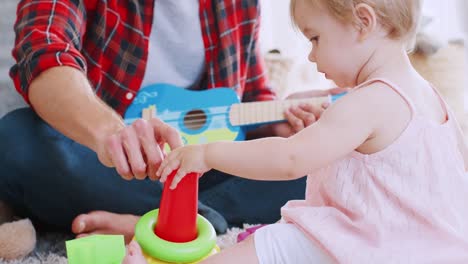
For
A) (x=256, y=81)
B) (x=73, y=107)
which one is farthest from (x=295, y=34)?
(x=73, y=107)

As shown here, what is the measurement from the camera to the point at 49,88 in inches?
38.2

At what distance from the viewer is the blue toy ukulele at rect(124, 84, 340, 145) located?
128 cm

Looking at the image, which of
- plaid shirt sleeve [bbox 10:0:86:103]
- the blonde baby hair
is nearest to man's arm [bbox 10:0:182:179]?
plaid shirt sleeve [bbox 10:0:86:103]

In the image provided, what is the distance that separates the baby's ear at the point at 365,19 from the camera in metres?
0.71

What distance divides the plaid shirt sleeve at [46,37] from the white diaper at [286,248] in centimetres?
45

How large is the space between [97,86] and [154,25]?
0.19 meters

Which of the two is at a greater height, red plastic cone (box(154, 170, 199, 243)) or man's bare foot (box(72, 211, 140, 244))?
red plastic cone (box(154, 170, 199, 243))

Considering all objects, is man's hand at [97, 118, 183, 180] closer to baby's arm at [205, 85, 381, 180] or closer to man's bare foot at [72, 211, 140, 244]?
baby's arm at [205, 85, 381, 180]

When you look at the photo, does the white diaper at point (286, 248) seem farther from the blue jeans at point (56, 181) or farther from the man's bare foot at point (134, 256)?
the blue jeans at point (56, 181)

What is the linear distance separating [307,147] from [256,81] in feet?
2.65

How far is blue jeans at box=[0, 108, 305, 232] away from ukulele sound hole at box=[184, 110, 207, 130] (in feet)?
0.72

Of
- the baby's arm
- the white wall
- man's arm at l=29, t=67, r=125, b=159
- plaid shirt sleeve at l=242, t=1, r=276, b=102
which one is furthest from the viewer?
the white wall

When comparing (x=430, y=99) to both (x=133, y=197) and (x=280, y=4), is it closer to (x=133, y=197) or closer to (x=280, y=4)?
(x=133, y=197)

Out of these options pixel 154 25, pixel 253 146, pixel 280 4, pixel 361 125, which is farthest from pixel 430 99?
pixel 280 4
